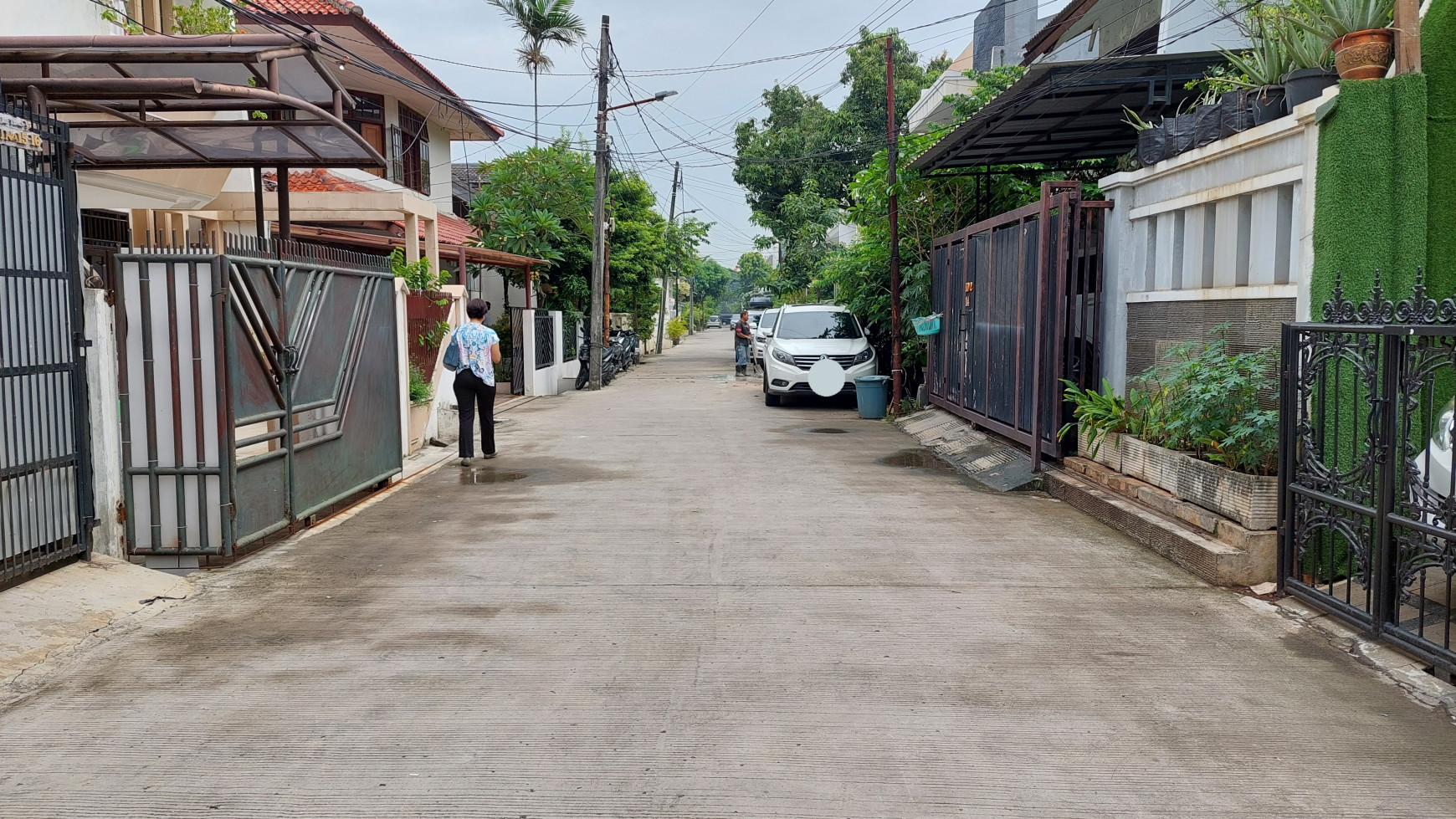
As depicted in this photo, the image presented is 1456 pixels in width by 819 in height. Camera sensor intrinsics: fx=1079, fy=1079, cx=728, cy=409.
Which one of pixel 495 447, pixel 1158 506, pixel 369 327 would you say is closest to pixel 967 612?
pixel 1158 506

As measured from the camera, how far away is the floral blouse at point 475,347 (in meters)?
11.8

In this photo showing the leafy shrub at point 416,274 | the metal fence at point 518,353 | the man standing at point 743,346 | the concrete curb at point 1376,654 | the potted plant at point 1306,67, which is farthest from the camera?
the man standing at point 743,346

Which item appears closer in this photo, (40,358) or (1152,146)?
(40,358)

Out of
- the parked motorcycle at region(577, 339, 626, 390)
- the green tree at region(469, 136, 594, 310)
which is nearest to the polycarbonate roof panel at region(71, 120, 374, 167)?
the green tree at region(469, 136, 594, 310)

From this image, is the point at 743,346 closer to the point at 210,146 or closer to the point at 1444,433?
the point at 210,146

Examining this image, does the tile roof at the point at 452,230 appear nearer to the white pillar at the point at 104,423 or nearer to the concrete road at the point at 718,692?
the white pillar at the point at 104,423

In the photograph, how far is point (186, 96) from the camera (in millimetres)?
7230

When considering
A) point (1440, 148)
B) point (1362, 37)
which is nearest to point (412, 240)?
point (1362, 37)

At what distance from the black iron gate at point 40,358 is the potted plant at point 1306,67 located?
754 cm

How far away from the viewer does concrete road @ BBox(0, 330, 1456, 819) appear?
3.75m

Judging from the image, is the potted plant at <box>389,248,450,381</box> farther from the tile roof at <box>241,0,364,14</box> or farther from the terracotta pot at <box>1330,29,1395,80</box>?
the terracotta pot at <box>1330,29,1395,80</box>

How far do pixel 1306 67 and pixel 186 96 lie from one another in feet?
24.0

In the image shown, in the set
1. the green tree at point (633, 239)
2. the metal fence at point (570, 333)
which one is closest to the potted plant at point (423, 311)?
the metal fence at point (570, 333)

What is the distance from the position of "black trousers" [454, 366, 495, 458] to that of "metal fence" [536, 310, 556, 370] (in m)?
10.4
